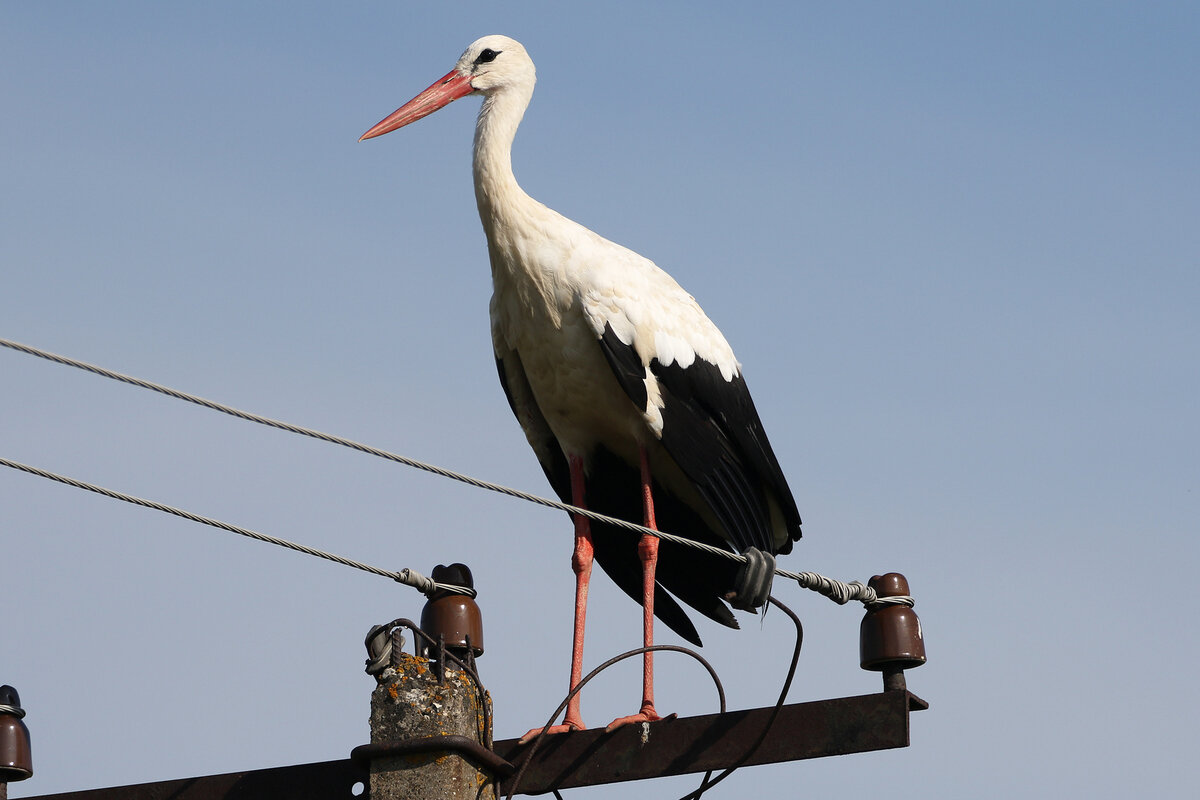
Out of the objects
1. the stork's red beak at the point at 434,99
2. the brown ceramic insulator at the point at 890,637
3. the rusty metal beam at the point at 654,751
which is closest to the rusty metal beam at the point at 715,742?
the rusty metal beam at the point at 654,751

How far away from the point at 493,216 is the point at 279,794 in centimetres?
300

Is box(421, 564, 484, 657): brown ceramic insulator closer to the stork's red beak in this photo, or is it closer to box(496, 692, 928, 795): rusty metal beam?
box(496, 692, 928, 795): rusty metal beam

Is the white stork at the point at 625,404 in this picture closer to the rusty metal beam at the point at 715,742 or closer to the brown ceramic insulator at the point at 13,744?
the rusty metal beam at the point at 715,742

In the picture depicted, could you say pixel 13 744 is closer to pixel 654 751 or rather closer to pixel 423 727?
pixel 423 727

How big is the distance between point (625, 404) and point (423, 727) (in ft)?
8.87

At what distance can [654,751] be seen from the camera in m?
4.94

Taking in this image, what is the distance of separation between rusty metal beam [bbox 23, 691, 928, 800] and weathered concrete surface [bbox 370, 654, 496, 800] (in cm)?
24

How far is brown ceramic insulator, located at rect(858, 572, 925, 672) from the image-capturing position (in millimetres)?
5035

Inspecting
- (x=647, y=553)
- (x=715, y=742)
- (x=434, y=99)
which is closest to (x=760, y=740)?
(x=715, y=742)

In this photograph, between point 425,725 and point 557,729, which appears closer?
point 425,725

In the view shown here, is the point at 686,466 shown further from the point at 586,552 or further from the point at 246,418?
the point at 246,418

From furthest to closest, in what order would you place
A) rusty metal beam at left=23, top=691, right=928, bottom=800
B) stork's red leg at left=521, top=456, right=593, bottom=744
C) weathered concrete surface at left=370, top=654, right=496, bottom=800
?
1. stork's red leg at left=521, top=456, right=593, bottom=744
2. rusty metal beam at left=23, top=691, right=928, bottom=800
3. weathered concrete surface at left=370, top=654, right=496, bottom=800

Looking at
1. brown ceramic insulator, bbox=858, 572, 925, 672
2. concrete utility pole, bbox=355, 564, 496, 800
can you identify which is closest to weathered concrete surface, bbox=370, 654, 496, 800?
concrete utility pole, bbox=355, 564, 496, 800

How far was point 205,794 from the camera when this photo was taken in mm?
4758
